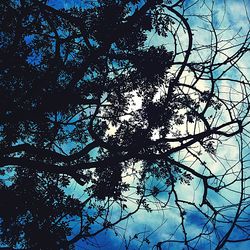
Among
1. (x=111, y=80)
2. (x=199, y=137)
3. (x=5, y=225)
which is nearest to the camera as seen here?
(x=199, y=137)

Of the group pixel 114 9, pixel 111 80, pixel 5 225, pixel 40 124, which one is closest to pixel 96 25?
pixel 114 9

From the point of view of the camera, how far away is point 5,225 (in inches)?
294

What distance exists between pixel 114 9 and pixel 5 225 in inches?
295

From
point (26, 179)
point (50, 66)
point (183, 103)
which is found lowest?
point (26, 179)

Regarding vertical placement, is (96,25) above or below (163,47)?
above

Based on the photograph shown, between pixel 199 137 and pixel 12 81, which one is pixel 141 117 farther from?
pixel 12 81

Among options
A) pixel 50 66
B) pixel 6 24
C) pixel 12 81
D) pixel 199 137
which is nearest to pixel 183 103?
pixel 199 137

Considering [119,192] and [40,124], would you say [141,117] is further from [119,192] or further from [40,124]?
[40,124]

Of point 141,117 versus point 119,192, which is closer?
point 119,192

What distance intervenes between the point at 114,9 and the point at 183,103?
3705 millimetres

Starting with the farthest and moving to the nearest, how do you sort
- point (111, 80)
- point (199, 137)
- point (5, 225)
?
point (111, 80), point (5, 225), point (199, 137)

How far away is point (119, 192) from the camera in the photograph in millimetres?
7684

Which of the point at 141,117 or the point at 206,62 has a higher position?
the point at 141,117

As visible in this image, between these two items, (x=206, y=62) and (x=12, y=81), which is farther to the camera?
(x=12, y=81)
